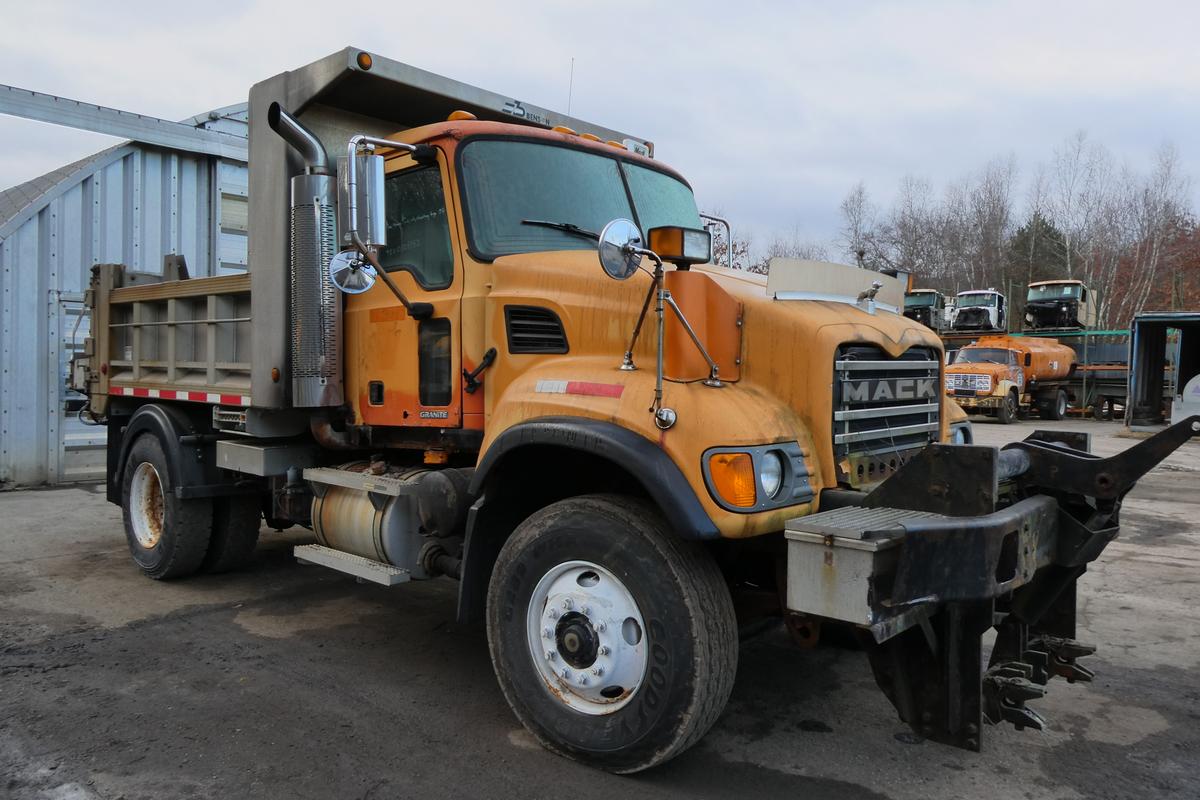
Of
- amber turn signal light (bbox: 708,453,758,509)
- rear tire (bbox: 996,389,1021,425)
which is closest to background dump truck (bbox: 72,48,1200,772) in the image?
amber turn signal light (bbox: 708,453,758,509)

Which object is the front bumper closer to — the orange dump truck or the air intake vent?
the air intake vent

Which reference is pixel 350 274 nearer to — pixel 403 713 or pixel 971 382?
pixel 403 713

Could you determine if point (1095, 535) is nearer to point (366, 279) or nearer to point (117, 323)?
point (366, 279)

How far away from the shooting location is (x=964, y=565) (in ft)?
9.48

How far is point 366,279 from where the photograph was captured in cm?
400

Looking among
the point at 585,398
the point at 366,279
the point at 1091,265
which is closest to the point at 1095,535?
the point at 585,398

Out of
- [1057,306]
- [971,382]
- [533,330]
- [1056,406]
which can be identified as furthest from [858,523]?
[1057,306]

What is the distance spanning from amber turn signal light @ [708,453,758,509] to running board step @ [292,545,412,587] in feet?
6.45

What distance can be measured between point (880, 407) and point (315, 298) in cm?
309

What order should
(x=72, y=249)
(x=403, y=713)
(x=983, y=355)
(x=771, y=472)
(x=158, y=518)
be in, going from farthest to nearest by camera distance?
(x=983, y=355) → (x=72, y=249) → (x=158, y=518) → (x=403, y=713) → (x=771, y=472)

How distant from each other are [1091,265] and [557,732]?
4723 centimetres

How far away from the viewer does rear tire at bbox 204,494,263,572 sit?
6266 mm

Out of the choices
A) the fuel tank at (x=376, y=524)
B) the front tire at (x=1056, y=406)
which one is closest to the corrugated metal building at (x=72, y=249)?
the fuel tank at (x=376, y=524)

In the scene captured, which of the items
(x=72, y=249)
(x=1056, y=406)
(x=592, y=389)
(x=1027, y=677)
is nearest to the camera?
(x=592, y=389)
